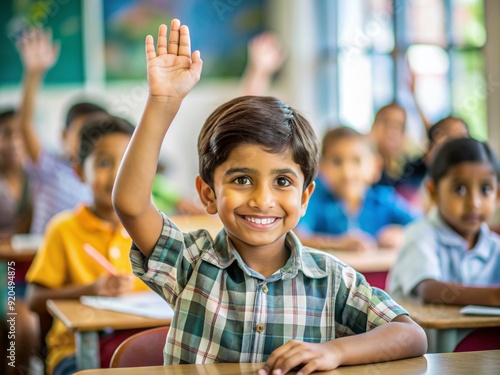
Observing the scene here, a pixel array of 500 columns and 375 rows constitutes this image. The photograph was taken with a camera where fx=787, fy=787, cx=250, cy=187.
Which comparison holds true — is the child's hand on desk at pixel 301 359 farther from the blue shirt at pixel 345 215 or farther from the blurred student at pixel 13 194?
the blue shirt at pixel 345 215

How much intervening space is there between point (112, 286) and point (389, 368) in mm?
1330

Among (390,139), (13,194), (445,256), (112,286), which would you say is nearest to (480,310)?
(445,256)

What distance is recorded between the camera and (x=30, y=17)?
6.74 m

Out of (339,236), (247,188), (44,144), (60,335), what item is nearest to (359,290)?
(247,188)

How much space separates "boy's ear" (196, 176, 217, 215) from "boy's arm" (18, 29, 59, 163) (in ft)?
11.8

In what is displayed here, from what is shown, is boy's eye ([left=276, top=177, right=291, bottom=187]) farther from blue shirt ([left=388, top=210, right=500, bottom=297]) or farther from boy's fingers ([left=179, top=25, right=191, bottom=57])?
blue shirt ([left=388, top=210, right=500, bottom=297])

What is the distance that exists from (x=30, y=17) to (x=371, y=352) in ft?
19.9

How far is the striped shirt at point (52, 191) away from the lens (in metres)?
4.57

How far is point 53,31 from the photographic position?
6.76 metres

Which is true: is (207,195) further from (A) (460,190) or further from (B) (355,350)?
(A) (460,190)

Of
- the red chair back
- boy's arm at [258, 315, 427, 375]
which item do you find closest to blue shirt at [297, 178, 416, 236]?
the red chair back

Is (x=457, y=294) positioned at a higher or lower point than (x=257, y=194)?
lower

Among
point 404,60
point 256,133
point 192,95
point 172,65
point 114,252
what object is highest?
point 404,60

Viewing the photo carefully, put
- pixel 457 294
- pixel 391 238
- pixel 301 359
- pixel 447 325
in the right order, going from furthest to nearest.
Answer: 1. pixel 391 238
2. pixel 457 294
3. pixel 447 325
4. pixel 301 359
